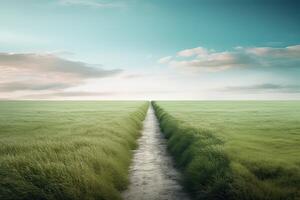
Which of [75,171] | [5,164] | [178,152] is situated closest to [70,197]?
[75,171]

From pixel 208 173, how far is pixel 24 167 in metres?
6.63

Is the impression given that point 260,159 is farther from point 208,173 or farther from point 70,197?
point 70,197

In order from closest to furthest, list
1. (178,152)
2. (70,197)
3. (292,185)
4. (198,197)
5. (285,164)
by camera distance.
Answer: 1. (70,197)
2. (292,185)
3. (198,197)
4. (285,164)
5. (178,152)

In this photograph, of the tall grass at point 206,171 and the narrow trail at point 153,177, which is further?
the narrow trail at point 153,177

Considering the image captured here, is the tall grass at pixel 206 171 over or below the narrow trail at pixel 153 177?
over

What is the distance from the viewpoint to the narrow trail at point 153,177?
10.8 meters

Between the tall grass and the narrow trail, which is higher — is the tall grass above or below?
above

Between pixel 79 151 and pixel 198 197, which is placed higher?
pixel 79 151

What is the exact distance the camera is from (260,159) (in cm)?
1144

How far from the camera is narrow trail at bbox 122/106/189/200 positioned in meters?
10.8

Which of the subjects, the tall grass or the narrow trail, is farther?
the narrow trail

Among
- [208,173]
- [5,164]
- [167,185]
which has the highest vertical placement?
[5,164]

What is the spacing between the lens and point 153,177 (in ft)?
43.2

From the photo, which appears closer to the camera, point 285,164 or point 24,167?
point 24,167
